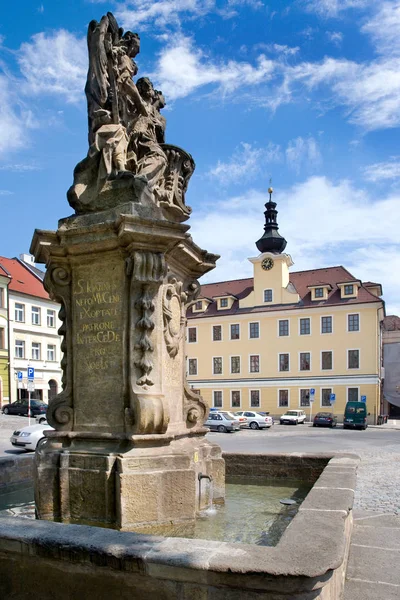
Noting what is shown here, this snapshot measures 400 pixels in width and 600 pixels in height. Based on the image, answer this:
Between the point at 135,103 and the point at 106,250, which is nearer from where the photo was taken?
the point at 106,250

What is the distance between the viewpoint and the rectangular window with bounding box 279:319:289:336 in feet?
161

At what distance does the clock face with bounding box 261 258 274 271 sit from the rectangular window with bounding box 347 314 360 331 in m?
8.51

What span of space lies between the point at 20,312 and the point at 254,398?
862 inches

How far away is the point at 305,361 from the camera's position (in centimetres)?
4791

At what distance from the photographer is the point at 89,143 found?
6.65 meters

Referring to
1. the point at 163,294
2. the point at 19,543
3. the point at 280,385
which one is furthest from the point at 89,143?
the point at 280,385

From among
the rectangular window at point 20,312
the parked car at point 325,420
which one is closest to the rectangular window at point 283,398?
the parked car at point 325,420

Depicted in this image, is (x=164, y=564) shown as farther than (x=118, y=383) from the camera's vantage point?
No

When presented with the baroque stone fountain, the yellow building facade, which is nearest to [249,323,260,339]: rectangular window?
the yellow building facade

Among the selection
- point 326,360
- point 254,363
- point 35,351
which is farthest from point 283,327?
point 35,351

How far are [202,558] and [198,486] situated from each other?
10.4 feet

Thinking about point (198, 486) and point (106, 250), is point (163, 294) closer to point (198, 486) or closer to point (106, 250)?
→ point (106, 250)

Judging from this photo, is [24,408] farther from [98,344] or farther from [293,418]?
[98,344]

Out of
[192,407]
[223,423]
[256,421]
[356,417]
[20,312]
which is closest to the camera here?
[192,407]
